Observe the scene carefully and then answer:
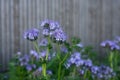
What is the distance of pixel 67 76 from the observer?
445 centimetres

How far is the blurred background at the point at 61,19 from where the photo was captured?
25.7 feet

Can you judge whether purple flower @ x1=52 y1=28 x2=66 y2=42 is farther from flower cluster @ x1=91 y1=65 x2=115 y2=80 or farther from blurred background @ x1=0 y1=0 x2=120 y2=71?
blurred background @ x1=0 y1=0 x2=120 y2=71

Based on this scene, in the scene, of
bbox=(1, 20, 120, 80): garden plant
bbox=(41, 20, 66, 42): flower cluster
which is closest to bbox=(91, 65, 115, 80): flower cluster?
bbox=(1, 20, 120, 80): garden plant

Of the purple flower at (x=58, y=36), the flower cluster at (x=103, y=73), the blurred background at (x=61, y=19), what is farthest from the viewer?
the blurred background at (x=61, y=19)

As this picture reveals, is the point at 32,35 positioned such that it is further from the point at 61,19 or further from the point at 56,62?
the point at 61,19

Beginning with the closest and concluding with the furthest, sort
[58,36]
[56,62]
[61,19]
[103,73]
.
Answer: [58,36] → [56,62] → [103,73] → [61,19]

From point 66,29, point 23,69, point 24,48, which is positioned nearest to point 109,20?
point 66,29

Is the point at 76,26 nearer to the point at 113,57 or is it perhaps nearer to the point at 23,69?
the point at 113,57

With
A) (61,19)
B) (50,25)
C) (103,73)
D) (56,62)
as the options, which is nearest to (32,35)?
(50,25)

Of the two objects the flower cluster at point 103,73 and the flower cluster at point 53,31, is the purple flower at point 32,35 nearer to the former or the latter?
the flower cluster at point 53,31

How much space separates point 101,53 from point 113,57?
211cm

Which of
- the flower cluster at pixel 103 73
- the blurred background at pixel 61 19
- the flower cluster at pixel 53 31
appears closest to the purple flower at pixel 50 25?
the flower cluster at pixel 53 31

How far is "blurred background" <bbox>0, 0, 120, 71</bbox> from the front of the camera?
7840mm

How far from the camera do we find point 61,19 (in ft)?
27.0
